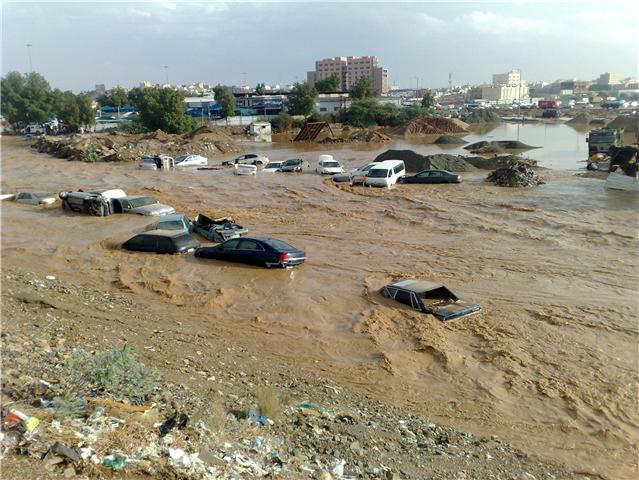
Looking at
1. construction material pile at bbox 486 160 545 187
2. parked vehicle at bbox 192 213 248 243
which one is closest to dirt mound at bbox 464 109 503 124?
construction material pile at bbox 486 160 545 187

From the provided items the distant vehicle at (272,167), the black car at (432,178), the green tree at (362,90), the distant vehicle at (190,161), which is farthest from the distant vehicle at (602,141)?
the green tree at (362,90)

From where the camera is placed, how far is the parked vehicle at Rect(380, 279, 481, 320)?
13.2m

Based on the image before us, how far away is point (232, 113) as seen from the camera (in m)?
93.7

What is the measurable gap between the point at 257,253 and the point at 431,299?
572 cm

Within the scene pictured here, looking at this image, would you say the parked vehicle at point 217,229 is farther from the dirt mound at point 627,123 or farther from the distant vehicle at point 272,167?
the dirt mound at point 627,123

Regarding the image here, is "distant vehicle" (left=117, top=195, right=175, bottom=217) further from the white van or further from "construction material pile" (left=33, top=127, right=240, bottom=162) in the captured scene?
"construction material pile" (left=33, top=127, right=240, bottom=162)

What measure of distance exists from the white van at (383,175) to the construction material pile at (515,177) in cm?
579

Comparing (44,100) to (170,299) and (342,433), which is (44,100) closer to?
(170,299)

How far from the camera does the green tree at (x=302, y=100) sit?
95125 millimetres

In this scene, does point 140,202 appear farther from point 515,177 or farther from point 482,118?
point 482,118

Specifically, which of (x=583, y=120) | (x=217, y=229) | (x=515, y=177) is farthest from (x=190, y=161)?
(x=583, y=120)

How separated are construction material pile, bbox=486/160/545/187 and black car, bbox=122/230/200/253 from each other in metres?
A: 20.5

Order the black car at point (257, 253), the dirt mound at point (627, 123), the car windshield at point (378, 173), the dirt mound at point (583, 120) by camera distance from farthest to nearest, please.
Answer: the dirt mound at point (583, 120) → the dirt mound at point (627, 123) → the car windshield at point (378, 173) → the black car at point (257, 253)

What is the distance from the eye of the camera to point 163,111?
6944 centimetres
